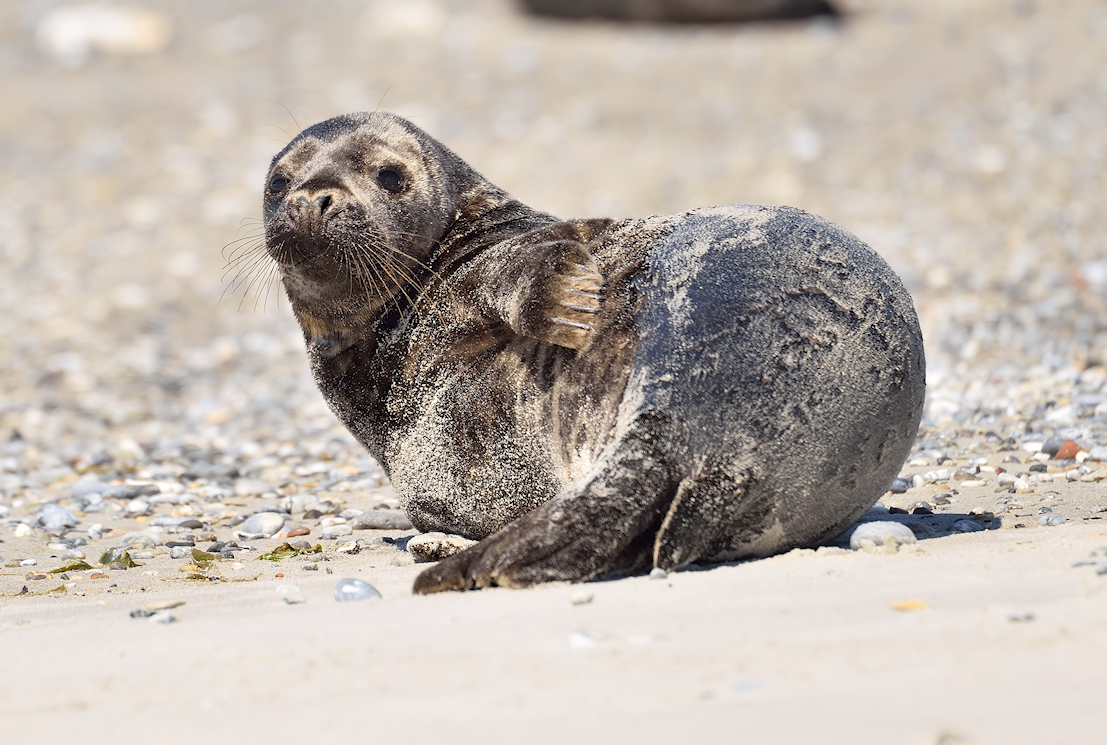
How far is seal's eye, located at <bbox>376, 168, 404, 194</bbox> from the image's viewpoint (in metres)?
4.27

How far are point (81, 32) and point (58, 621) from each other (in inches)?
610

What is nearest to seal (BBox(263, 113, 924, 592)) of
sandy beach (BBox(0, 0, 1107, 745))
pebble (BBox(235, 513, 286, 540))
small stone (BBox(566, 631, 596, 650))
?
sandy beach (BBox(0, 0, 1107, 745))

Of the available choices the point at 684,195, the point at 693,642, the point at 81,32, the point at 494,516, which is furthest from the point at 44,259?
the point at 693,642

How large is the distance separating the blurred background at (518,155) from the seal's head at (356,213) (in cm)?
106

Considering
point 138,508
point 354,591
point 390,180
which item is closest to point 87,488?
point 138,508

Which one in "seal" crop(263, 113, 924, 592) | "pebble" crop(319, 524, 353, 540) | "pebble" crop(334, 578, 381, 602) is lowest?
"pebble" crop(319, 524, 353, 540)

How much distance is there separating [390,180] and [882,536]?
6.57 ft

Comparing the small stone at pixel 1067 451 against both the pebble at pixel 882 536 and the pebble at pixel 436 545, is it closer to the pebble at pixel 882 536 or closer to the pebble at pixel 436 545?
the pebble at pixel 882 536

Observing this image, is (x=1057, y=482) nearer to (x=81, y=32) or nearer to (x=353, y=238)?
(x=353, y=238)

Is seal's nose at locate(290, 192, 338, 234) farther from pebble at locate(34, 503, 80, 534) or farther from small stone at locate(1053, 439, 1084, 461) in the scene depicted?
small stone at locate(1053, 439, 1084, 461)

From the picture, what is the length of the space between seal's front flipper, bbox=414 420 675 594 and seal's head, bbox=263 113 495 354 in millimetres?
1160

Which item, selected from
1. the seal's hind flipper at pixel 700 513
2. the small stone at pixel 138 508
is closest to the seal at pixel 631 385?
the seal's hind flipper at pixel 700 513

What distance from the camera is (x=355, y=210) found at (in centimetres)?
407

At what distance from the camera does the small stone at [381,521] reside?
4.70m
